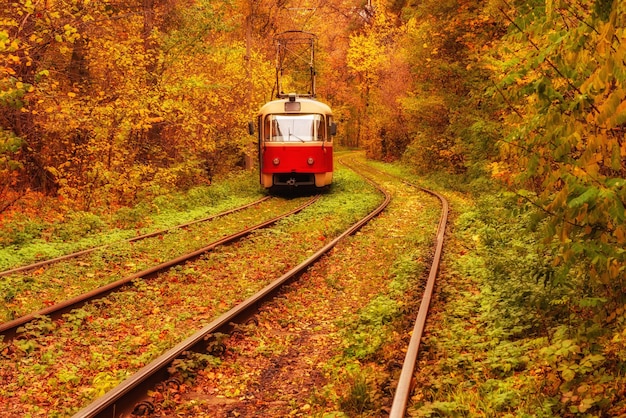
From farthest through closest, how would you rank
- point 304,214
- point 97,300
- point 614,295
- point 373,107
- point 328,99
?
point 328,99
point 373,107
point 304,214
point 97,300
point 614,295

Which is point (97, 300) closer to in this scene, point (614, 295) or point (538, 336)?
point (538, 336)

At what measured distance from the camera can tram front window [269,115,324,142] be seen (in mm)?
20922

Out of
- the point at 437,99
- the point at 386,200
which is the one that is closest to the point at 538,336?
the point at 386,200

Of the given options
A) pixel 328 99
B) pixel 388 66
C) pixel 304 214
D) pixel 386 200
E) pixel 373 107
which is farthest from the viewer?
pixel 328 99

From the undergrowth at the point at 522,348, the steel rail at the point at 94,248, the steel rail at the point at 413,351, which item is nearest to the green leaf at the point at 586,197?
the undergrowth at the point at 522,348

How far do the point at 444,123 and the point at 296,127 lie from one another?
9.93 m

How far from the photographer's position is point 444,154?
26.8m

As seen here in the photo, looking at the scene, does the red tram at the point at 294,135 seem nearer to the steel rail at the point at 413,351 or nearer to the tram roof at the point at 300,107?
the tram roof at the point at 300,107

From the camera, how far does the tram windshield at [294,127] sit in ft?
68.6

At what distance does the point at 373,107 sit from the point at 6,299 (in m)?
42.4

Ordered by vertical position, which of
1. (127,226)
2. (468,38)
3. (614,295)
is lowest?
(127,226)

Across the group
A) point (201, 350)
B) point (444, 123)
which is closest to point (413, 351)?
point (201, 350)

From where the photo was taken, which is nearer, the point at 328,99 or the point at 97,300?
the point at 97,300

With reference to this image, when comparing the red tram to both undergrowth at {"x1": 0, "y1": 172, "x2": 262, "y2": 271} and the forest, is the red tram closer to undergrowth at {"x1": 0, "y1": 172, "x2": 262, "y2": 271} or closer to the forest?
undergrowth at {"x1": 0, "y1": 172, "x2": 262, "y2": 271}
